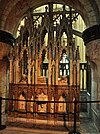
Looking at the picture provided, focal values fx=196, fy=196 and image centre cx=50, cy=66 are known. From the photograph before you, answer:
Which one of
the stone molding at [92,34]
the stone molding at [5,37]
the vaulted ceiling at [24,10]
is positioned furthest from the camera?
the stone molding at [5,37]

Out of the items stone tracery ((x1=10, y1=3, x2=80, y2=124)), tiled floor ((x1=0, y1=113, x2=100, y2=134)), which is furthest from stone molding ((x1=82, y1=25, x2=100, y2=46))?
tiled floor ((x1=0, y1=113, x2=100, y2=134))

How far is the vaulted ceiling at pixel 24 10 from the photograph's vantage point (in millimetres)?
4488

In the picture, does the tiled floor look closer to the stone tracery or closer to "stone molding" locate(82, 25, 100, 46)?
the stone tracery

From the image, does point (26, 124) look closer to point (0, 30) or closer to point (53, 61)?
point (53, 61)

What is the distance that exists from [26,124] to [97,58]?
2358 mm

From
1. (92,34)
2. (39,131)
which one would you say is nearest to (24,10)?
(92,34)

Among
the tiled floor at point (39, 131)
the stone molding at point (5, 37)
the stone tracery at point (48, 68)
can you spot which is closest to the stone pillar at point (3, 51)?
the stone molding at point (5, 37)

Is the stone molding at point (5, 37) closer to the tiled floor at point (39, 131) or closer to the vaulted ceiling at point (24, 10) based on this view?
the vaulted ceiling at point (24, 10)

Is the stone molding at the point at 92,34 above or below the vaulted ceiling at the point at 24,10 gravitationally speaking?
below

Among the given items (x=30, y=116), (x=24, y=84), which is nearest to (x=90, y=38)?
(x=24, y=84)

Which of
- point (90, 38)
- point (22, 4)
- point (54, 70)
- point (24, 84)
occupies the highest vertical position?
point (22, 4)

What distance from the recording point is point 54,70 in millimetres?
4895

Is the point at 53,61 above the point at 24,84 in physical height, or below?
above

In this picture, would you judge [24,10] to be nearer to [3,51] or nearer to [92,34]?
[3,51]
